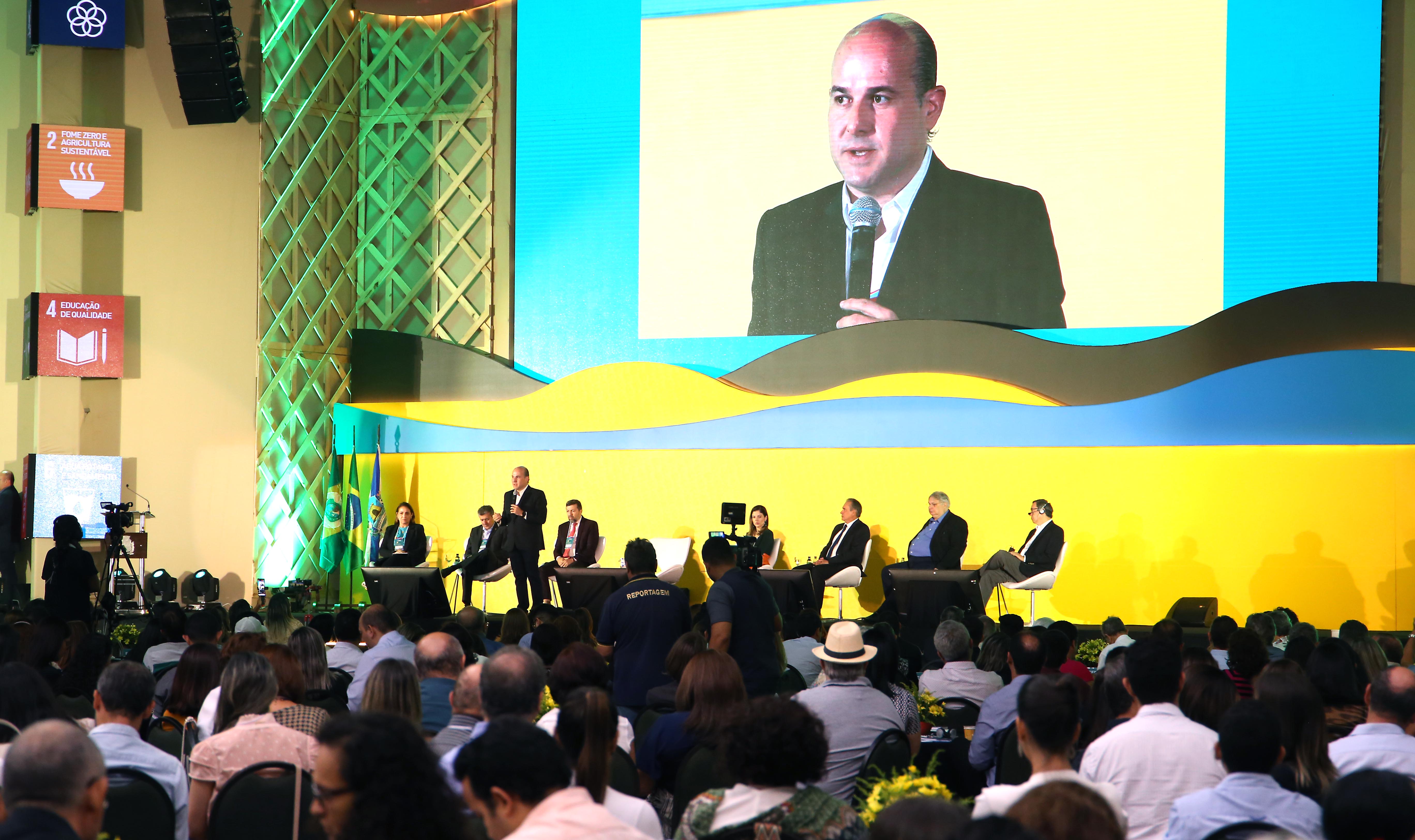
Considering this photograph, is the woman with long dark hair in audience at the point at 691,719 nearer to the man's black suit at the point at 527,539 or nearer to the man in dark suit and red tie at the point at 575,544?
the man in dark suit and red tie at the point at 575,544

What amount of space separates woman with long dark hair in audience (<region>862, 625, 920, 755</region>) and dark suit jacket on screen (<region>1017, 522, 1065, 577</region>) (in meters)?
4.69

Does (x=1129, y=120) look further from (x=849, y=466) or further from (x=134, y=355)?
(x=134, y=355)

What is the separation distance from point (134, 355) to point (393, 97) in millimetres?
3417

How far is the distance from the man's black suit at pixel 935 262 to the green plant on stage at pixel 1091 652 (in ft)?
13.4

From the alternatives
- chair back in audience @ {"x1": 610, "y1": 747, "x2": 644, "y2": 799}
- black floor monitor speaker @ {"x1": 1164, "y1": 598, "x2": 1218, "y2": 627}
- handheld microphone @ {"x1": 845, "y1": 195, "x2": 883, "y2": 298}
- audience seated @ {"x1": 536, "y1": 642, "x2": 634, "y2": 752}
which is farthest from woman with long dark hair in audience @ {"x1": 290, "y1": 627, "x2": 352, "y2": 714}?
handheld microphone @ {"x1": 845, "y1": 195, "x2": 883, "y2": 298}

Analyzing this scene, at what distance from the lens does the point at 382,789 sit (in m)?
1.97

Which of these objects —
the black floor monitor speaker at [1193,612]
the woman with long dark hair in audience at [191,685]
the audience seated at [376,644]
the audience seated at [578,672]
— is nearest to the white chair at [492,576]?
the audience seated at [376,644]

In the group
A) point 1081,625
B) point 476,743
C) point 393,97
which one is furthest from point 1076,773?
point 393,97

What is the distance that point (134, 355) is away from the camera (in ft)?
36.4

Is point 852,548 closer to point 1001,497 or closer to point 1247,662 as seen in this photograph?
point 1001,497

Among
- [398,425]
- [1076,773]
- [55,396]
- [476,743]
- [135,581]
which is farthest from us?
[398,425]

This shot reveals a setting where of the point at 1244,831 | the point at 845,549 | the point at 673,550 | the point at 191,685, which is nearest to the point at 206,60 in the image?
the point at 673,550

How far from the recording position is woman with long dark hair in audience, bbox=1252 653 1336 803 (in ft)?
10.2

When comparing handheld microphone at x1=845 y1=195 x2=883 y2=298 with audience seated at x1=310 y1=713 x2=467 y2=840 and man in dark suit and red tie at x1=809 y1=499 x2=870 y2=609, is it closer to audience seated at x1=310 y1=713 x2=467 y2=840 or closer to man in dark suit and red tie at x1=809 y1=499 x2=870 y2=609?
man in dark suit and red tie at x1=809 y1=499 x2=870 y2=609
